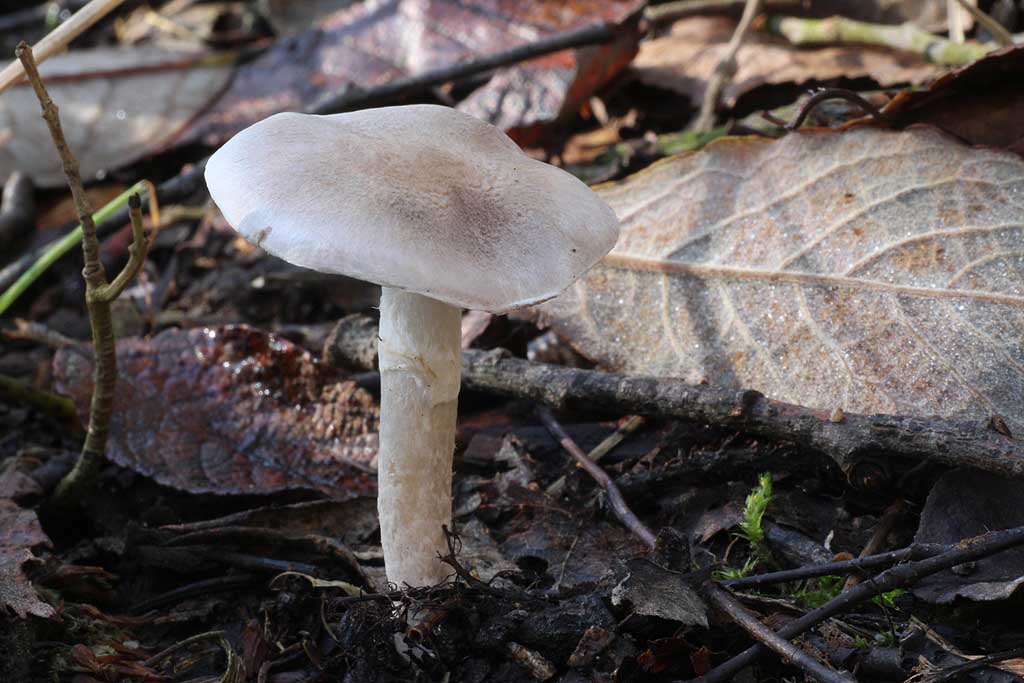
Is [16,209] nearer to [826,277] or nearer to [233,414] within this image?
[233,414]

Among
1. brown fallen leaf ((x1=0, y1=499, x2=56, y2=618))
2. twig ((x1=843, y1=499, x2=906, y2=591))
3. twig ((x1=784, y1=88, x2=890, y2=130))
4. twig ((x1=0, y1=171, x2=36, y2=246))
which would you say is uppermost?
twig ((x1=784, y1=88, x2=890, y2=130))

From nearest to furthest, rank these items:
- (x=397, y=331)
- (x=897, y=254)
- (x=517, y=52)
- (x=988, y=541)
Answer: (x=988, y=541) → (x=397, y=331) → (x=897, y=254) → (x=517, y=52)

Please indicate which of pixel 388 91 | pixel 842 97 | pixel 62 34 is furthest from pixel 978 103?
pixel 62 34

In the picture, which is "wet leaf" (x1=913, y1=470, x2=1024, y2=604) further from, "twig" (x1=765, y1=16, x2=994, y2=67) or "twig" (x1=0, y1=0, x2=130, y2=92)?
"twig" (x1=0, y1=0, x2=130, y2=92)

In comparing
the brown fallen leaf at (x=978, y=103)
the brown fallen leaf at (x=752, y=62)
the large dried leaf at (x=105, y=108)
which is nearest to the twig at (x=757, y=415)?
the brown fallen leaf at (x=978, y=103)

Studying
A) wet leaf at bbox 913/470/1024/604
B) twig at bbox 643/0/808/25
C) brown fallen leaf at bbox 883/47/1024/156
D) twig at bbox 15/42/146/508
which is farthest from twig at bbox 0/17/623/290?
wet leaf at bbox 913/470/1024/604

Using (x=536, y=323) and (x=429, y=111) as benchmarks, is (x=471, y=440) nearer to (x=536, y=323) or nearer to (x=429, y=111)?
(x=536, y=323)

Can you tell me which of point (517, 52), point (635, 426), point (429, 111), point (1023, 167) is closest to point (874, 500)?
point (635, 426)
